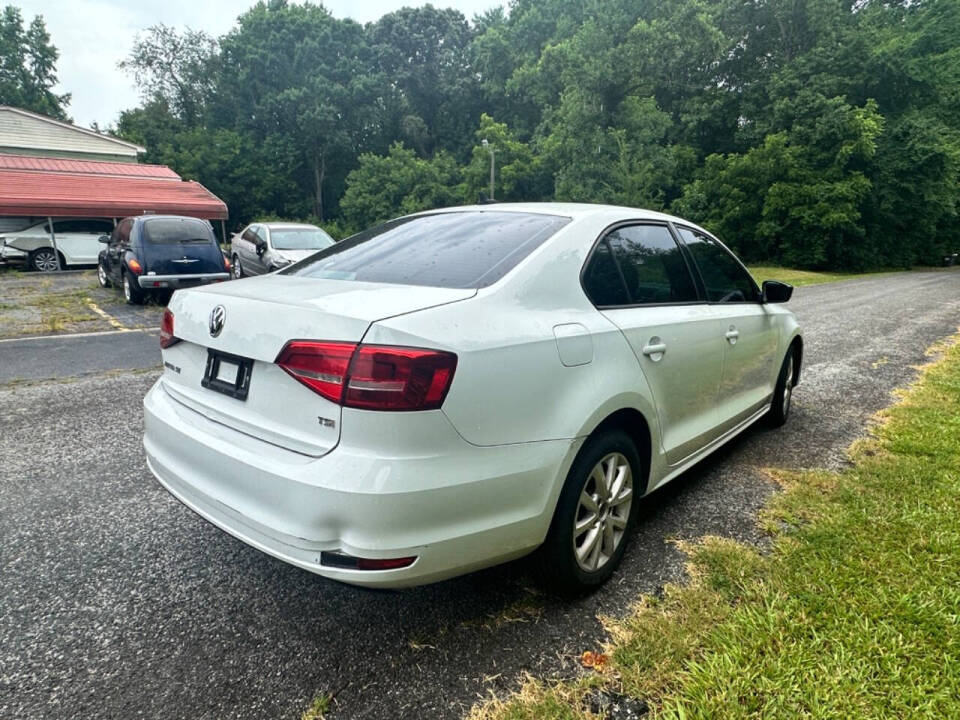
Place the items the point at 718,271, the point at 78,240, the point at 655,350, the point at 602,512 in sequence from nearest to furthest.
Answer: the point at 602,512 < the point at 655,350 < the point at 718,271 < the point at 78,240

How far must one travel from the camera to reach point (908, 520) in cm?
289

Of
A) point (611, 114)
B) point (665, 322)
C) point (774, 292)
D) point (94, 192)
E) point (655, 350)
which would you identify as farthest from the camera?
point (611, 114)

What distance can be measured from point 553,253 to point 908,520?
7.45ft

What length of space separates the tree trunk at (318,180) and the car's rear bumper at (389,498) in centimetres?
5328

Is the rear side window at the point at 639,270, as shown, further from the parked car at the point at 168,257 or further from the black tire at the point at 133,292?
the black tire at the point at 133,292

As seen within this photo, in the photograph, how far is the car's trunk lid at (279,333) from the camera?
1.83m

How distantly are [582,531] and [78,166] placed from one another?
29.2 m

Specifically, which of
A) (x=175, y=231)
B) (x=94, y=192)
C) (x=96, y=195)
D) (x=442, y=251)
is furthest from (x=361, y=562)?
(x=94, y=192)

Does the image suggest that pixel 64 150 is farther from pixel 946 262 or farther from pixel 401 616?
pixel 946 262

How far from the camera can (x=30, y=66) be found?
5403cm

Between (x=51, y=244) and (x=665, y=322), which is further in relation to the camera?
(x=51, y=244)

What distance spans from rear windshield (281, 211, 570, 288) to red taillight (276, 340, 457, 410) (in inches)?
18.1

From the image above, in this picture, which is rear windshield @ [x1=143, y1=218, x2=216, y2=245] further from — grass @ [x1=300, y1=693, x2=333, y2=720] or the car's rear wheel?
grass @ [x1=300, y1=693, x2=333, y2=720]

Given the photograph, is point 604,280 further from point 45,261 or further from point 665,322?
point 45,261
